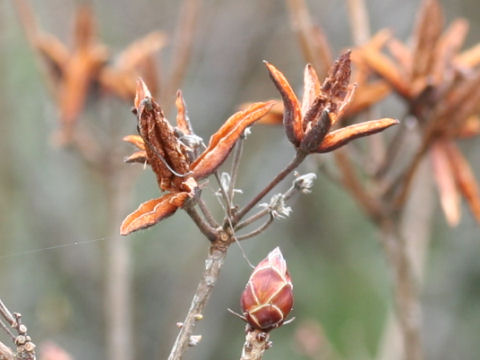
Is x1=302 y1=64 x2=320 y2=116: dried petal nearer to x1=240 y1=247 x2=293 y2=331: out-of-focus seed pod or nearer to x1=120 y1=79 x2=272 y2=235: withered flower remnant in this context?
x1=120 y1=79 x2=272 y2=235: withered flower remnant

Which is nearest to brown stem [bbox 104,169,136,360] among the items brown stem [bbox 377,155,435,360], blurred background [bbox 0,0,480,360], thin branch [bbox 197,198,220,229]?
blurred background [bbox 0,0,480,360]

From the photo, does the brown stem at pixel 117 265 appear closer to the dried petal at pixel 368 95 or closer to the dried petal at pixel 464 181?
the dried petal at pixel 368 95

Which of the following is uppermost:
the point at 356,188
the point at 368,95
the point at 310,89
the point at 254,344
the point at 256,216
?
the point at 368,95

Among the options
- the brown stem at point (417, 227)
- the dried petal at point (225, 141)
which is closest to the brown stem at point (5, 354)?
the dried petal at point (225, 141)

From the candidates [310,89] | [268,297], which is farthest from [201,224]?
[310,89]

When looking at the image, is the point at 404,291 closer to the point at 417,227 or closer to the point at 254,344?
the point at 417,227

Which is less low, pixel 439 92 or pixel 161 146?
pixel 439 92

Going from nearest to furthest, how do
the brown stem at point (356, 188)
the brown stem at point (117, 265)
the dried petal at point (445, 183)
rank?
the dried petal at point (445, 183)
the brown stem at point (356, 188)
the brown stem at point (117, 265)

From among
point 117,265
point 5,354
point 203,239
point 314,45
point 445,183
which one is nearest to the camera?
point 5,354
